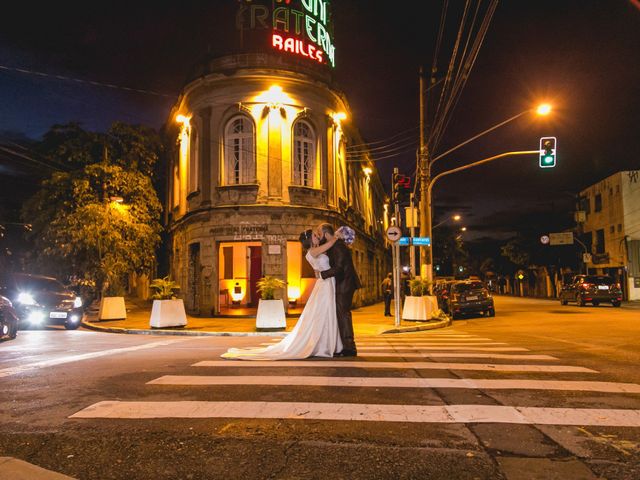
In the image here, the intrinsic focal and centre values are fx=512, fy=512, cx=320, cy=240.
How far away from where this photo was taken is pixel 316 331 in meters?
7.58

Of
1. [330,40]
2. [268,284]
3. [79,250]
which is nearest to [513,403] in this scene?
[268,284]

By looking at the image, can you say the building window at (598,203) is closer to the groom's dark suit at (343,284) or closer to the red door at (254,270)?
the red door at (254,270)

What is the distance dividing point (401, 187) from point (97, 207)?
42.5 ft

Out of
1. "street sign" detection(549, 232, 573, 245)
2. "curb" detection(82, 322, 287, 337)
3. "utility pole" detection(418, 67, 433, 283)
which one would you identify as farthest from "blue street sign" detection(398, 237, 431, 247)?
"street sign" detection(549, 232, 573, 245)

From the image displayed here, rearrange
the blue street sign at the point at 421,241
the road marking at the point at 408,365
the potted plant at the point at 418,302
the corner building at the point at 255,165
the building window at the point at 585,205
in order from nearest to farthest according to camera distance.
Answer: the road marking at the point at 408,365 → the potted plant at the point at 418,302 → the blue street sign at the point at 421,241 → the corner building at the point at 255,165 → the building window at the point at 585,205

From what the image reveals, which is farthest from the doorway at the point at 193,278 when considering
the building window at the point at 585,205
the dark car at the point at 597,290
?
the building window at the point at 585,205

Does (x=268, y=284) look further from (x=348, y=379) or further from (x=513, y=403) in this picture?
(x=513, y=403)

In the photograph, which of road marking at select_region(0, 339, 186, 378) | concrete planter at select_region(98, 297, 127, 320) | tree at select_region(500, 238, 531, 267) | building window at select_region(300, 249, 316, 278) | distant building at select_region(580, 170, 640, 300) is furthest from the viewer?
tree at select_region(500, 238, 531, 267)

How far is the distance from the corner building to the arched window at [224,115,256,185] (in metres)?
0.04

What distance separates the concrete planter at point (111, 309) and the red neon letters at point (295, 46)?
1256 centimetres

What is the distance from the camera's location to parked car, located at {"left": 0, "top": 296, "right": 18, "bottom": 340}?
38.2ft

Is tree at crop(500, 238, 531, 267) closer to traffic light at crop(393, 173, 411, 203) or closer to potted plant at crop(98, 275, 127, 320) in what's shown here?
traffic light at crop(393, 173, 411, 203)

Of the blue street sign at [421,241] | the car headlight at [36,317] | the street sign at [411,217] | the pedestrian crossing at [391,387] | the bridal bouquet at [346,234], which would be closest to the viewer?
the pedestrian crossing at [391,387]

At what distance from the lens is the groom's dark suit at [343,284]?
25.1ft
